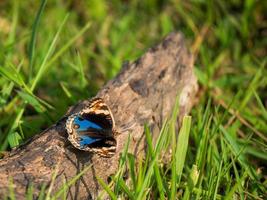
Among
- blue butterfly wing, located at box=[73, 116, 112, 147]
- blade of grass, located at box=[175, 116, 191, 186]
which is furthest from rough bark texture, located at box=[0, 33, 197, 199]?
blade of grass, located at box=[175, 116, 191, 186]

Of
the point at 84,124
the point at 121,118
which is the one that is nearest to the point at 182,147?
the point at 121,118

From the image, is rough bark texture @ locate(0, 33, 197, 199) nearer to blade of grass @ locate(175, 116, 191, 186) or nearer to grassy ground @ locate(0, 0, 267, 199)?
grassy ground @ locate(0, 0, 267, 199)

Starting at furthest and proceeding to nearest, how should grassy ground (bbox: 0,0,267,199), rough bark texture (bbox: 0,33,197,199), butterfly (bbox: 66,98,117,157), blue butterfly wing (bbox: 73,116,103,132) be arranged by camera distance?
grassy ground (bbox: 0,0,267,199)
blue butterfly wing (bbox: 73,116,103,132)
butterfly (bbox: 66,98,117,157)
rough bark texture (bbox: 0,33,197,199)

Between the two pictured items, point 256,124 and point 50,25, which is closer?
point 256,124

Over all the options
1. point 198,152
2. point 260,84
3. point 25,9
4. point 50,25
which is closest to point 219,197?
point 198,152

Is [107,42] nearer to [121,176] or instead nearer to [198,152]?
[198,152]

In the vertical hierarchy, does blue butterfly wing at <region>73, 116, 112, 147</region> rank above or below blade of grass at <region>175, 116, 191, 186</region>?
above
